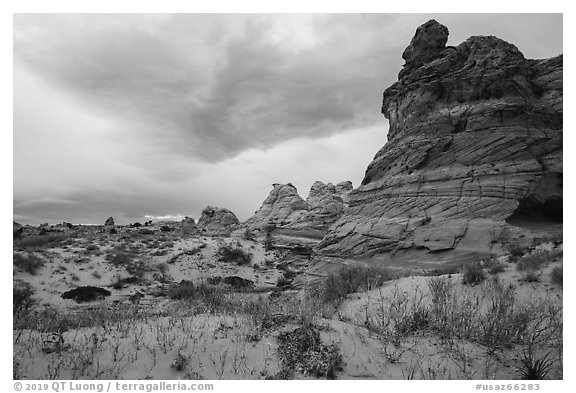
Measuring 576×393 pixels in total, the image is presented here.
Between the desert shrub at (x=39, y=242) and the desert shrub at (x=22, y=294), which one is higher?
the desert shrub at (x=39, y=242)

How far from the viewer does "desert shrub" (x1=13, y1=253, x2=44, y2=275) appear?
71.3ft

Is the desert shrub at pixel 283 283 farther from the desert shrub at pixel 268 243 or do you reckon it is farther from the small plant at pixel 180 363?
the small plant at pixel 180 363

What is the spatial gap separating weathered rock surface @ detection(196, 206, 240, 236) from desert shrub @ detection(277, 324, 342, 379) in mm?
56029

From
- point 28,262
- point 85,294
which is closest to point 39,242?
point 28,262

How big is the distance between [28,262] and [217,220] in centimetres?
4264

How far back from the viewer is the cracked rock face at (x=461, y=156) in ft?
66.2

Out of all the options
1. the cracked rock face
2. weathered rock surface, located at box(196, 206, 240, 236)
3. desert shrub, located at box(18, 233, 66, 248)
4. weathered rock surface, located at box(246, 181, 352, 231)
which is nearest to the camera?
the cracked rock face

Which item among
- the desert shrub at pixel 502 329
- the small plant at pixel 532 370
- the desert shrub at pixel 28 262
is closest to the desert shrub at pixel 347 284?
the desert shrub at pixel 502 329

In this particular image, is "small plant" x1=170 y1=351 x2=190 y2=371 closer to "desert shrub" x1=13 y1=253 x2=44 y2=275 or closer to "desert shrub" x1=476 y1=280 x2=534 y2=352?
"desert shrub" x1=476 y1=280 x2=534 y2=352

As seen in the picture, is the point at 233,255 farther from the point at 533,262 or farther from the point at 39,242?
the point at 533,262

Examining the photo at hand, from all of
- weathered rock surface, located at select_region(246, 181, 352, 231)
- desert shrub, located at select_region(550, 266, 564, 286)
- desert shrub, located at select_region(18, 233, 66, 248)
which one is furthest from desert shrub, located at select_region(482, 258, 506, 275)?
desert shrub, located at select_region(18, 233, 66, 248)

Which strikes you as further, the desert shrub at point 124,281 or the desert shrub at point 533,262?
the desert shrub at point 124,281

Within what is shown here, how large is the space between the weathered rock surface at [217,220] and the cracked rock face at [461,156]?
128 feet

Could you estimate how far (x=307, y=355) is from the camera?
15.7 ft
